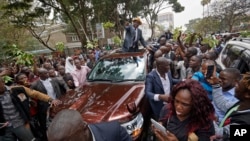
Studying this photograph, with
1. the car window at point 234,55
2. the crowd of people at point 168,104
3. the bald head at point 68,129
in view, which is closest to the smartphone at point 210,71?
the crowd of people at point 168,104

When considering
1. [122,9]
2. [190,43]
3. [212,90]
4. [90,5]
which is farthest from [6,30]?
[212,90]

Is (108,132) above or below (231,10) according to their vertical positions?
below

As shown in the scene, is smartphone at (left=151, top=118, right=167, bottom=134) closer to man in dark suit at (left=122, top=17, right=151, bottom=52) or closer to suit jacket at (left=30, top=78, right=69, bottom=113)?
suit jacket at (left=30, top=78, right=69, bottom=113)

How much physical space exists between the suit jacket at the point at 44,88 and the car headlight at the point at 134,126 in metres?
2.11

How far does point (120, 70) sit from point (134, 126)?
1636mm

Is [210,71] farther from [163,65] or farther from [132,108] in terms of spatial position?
[132,108]

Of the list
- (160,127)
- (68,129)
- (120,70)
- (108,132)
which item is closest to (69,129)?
(68,129)

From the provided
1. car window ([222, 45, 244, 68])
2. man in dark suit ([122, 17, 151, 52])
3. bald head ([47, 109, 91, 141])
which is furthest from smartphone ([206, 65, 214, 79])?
man in dark suit ([122, 17, 151, 52])

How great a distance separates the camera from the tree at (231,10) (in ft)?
69.7

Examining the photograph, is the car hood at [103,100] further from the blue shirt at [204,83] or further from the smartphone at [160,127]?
the smartphone at [160,127]

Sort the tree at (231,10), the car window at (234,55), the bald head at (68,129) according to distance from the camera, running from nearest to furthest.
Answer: the bald head at (68,129), the car window at (234,55), the tree at (231,10)

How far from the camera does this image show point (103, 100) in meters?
3.76

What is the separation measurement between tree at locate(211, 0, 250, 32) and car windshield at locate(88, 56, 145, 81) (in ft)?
62.4

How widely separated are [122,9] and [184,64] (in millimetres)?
21144
